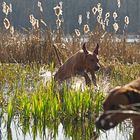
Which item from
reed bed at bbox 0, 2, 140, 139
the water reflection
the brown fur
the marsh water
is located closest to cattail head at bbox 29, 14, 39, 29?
reed bed at bbox 0, 2, 140, 139

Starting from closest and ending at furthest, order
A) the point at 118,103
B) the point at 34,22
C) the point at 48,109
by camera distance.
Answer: the point at 118,103
the point at 48,109
the point at 34,22

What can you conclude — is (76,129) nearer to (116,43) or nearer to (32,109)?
(32,109)

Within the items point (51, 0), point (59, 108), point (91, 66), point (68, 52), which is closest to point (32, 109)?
point (59, 108)

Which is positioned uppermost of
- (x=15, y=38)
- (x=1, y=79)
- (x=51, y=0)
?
(x=51, y=0)

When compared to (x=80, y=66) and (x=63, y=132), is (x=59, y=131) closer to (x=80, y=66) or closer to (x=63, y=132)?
(x=63, y=132)

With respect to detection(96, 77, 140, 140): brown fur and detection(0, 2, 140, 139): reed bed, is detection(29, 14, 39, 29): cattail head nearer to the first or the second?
detection(0, 2, 140, 139): reed bed

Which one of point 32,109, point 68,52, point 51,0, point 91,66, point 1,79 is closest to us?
point 32,109

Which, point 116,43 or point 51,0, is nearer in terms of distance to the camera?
point 116,43

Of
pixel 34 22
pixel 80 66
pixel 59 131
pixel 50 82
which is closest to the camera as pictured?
pixel 59 131

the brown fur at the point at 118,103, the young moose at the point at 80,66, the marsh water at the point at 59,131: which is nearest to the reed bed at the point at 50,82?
the marsh water at the point at 59,131

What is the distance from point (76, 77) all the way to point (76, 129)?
16.0ft

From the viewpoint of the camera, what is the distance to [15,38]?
563 inches

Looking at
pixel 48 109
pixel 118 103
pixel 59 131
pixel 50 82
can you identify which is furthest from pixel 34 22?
pixel 118 103

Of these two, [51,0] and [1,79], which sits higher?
[51,0]
